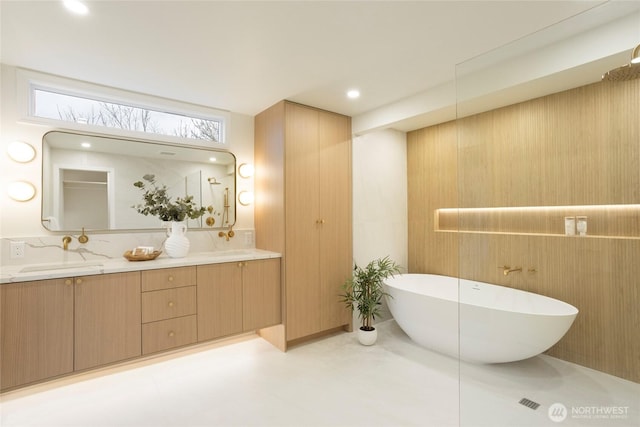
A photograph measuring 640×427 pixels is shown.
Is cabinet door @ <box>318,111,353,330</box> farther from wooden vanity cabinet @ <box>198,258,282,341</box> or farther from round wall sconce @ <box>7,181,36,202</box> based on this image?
round wall sconce @ <box>7,181,36,202</box>

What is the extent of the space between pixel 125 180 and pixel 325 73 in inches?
81.1

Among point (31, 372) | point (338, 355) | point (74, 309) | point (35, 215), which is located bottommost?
point (338, 355)

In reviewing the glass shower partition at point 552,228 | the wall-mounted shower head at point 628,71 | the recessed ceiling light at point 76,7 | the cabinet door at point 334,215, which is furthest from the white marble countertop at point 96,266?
the wall-mounted shower head at point 628,71

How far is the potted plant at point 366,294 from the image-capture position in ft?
10.5

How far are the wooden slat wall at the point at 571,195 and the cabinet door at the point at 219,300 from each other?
208cm

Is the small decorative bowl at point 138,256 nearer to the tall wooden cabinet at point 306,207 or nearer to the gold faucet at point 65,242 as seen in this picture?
the gold faucet at point 65,242

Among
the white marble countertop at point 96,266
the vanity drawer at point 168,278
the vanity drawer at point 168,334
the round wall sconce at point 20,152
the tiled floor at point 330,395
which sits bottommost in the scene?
the tiled floor at point 330,395

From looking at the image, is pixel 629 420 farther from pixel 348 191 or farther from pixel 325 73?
pixel 325 73

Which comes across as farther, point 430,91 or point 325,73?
point 430,91

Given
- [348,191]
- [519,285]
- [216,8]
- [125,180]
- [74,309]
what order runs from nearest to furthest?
[216,8] → [74,309] → [519,285] → [125,180] → [348,191]

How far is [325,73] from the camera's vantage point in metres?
2.53

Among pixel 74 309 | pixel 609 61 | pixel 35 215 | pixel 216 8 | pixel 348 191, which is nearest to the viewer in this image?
pixel 216 8

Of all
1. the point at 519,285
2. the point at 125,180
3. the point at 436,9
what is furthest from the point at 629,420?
the point at 125,180

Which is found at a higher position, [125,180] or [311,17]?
[311,17]
